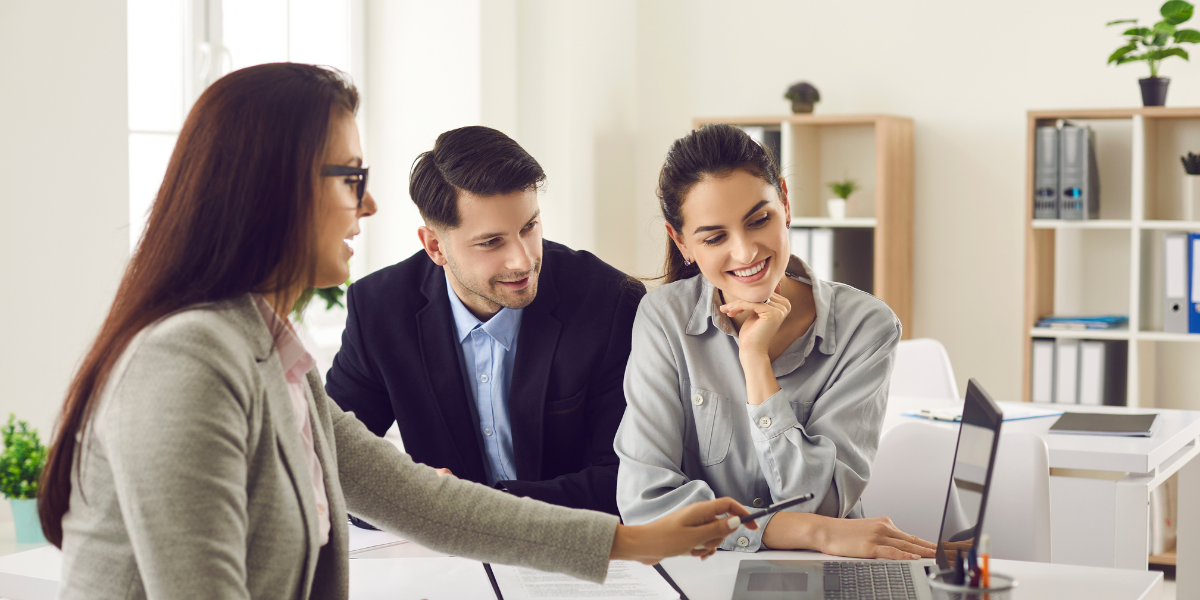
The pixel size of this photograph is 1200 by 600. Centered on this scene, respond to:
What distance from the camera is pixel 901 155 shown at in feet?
13.6

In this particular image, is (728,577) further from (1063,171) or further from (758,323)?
(1063,171)

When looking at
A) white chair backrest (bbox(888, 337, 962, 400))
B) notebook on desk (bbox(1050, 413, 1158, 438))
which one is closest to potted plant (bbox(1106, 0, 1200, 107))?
white chair backrest (bbox(888, 337, 962, 400))

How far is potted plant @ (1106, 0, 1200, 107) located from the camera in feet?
11.4

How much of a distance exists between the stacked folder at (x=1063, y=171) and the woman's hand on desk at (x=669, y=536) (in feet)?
9.81

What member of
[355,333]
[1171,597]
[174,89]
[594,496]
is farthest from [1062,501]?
[174,89]

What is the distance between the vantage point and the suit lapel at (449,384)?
2016 mm

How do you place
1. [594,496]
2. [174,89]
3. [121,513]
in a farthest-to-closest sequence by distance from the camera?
[174,89], [594,496], [121,513]

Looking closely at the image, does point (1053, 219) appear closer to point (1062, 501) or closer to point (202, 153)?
point (1062, 501)

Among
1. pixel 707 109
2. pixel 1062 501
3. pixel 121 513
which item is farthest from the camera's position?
pixel 707 109

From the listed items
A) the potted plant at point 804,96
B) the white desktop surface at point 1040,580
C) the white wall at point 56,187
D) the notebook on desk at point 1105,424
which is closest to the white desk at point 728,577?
the white desktop surface at point 1040,580

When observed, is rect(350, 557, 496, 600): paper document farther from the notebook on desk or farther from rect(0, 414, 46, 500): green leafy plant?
the notebook on desk

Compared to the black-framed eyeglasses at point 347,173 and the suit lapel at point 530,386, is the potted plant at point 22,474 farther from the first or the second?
the black-framed eyeglasses at point 347,173

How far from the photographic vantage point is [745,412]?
1735 millimetres

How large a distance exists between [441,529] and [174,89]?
2434 millimetres
